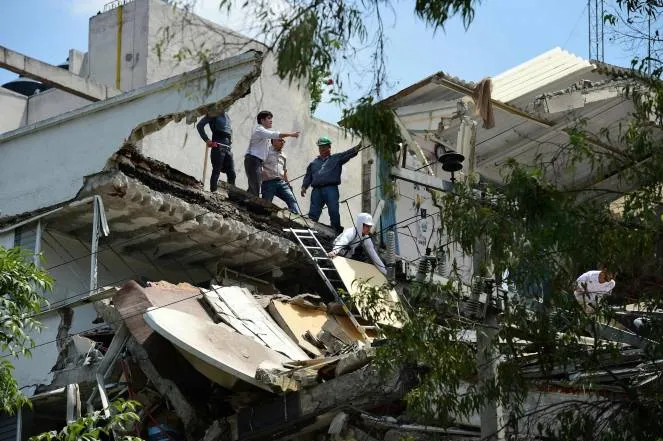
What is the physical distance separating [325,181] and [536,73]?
4.75m

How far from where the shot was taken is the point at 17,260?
45.6ft

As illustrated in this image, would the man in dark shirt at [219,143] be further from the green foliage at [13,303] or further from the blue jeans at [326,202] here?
the green foliage at [13,303]

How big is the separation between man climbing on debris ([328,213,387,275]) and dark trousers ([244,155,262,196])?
80.8 inches

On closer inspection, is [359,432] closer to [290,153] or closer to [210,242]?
[210,242]

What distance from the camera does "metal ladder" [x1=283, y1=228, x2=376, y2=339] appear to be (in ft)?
63.7

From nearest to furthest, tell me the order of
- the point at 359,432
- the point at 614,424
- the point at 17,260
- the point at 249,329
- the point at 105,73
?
the point at 614,424 < the point at 17,260 < the point at 359,432 < the point at 249,329 < the point at 105,73

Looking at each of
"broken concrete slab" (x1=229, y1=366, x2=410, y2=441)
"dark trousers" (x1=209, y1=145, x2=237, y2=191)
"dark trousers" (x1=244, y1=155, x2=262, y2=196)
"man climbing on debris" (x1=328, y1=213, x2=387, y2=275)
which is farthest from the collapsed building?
"dark trousers" (x1=244, y1=155, x2=262, y2=196)

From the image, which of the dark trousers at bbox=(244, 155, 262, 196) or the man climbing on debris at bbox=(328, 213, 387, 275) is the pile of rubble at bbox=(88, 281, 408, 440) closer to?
the man climbing on debris at bbox=(328, 213, 387, 275)

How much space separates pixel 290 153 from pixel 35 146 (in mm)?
10517

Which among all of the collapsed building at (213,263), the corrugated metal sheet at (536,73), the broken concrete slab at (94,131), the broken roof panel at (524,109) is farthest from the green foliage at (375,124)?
the corrugated metal sheet at (536,73)

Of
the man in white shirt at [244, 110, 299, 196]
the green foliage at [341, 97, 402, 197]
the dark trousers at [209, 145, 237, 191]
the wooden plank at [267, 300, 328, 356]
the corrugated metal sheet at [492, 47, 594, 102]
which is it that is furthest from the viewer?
the corrugated metal sheet at [492, 47, 594, 102]

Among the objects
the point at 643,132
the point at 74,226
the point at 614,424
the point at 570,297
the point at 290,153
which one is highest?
the point at 290,153

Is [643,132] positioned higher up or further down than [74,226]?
further down

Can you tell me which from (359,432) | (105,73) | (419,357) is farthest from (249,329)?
(105,73)
